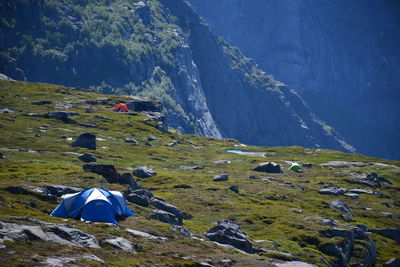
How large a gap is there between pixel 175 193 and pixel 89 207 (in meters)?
35.5

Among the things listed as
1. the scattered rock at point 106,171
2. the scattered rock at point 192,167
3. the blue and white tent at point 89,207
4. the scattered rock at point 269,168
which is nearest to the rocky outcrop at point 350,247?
the scattered rock at point 106,171

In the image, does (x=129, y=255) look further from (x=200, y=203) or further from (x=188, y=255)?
(x=200, y=203)

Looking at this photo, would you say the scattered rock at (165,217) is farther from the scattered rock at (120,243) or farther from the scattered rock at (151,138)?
the scattered rock at (151,138)

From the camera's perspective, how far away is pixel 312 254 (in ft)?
228

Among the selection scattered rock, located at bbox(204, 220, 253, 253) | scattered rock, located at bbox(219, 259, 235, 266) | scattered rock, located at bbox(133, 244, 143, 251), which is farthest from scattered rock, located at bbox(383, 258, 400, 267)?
scattered rock, located at bbox(133, 244, 143, 251)

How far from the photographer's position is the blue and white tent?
57.3 metres

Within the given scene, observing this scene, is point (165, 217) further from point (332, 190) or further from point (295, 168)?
point (295, 168)

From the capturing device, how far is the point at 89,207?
191 ft

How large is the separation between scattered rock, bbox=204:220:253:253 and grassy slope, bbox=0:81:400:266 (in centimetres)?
209

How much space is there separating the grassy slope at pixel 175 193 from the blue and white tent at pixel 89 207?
1658 mm

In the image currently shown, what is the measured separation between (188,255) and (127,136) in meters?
119

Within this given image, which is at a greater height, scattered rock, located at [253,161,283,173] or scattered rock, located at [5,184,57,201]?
scattered rock, located at [253,161,283,173]

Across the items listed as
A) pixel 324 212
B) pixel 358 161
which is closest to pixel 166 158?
pixel 324 212

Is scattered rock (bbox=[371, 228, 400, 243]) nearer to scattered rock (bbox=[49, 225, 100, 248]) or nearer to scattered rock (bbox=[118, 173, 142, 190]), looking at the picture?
scattered rock (bbox=[118, 173, 142, 190])
